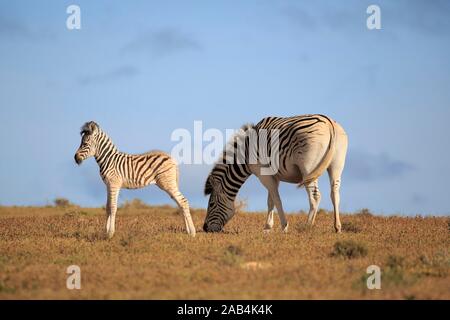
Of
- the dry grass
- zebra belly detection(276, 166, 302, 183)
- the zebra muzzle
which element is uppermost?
the zebra muzzle

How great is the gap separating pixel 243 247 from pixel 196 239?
1.94 metres

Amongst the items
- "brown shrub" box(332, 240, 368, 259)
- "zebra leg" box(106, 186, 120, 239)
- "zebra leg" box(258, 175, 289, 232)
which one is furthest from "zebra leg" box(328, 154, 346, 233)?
"zebra leg" box(106, 186, 120, 239)

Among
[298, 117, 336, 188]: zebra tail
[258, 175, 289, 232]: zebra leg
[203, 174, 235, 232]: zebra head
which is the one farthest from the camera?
[203, 174, 235, 232]: zebra head

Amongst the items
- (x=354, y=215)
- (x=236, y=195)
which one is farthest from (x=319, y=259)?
(x=354, y=215)

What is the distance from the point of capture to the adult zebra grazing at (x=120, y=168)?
17062 millimetres

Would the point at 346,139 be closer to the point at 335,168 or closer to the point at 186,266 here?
the point at 335,168

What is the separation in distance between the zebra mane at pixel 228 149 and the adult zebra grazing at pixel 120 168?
2259 mm

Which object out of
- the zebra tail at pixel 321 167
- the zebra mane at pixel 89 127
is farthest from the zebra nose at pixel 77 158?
the zebra tail at pixel 321 167

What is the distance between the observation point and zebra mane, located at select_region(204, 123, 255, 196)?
19.5 metres

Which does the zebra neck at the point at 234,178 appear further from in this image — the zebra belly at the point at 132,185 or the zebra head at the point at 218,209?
the zebra belly at the point at 132,185

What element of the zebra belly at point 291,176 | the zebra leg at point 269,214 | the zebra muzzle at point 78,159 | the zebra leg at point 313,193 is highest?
the zebra muzzle at point 78,159

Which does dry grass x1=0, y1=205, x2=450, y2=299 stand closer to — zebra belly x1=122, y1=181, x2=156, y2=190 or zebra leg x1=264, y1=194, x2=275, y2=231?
zebra leg x1=264, y1=194, x2=275, y2=231

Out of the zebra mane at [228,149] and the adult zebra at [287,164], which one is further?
the zebra mane at [228,149]
